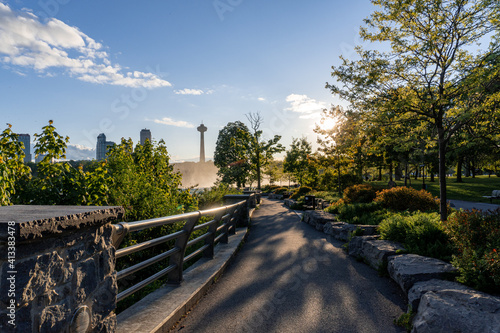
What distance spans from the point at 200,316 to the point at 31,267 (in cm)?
247

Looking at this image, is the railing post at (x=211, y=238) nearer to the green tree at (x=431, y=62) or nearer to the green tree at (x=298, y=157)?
the green tree at (x=431, y=62)

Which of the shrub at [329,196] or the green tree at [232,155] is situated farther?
the green tree at [232,155]

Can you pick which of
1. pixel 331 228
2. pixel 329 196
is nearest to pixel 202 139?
pixel 329 196

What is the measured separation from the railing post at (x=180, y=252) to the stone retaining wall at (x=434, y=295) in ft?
10.1

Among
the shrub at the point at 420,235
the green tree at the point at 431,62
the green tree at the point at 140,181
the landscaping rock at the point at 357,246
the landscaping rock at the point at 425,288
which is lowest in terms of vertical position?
the landscaping rock at the point at 357,246

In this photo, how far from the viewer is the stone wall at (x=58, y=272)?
1.79 meters

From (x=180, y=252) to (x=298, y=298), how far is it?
1.92 meters

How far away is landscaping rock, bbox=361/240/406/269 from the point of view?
589 cm

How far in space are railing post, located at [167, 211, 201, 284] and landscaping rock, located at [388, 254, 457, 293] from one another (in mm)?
3397

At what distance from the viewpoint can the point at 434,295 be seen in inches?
142

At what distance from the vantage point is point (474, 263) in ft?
13.7

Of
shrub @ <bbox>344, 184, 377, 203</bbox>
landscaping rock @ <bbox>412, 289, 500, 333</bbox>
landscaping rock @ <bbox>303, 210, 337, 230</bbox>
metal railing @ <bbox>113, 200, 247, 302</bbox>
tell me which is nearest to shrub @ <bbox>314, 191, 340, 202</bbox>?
shrub @ <bbox>344, 184, 377, 203</bbox>

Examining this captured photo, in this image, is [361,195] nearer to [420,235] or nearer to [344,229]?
[344,229]

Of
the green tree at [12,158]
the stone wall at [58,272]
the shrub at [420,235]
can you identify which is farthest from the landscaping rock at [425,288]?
the green tree at [12,158]
